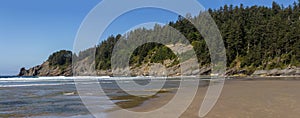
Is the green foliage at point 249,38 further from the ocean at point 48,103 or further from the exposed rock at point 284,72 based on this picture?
the ocean at point 48,103

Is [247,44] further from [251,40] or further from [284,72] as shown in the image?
[284,72]

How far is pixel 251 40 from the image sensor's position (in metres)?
111

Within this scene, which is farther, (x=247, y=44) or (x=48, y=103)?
(x=247, y=44)

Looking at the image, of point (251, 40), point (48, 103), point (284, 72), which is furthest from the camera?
point (251, 40)

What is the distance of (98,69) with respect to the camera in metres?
168

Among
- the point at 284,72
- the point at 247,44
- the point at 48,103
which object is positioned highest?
the point at 247,44

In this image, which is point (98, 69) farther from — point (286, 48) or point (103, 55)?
point (286, 48)

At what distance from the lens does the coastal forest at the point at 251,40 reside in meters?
95.9

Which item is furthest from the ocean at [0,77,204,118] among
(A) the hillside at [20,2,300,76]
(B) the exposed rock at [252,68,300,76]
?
(A) the hillside at [20,2,300,76]

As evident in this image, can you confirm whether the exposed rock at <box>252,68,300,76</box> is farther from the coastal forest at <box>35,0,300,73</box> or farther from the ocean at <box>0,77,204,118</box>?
the ocean at <box>0,77,204,118</box>

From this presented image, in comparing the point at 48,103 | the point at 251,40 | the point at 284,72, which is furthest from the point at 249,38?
the point at 48,103

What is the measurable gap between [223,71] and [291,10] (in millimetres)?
51557

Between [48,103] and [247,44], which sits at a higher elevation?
[247,44]

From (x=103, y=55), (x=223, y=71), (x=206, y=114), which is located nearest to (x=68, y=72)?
(x=103, y=55)
